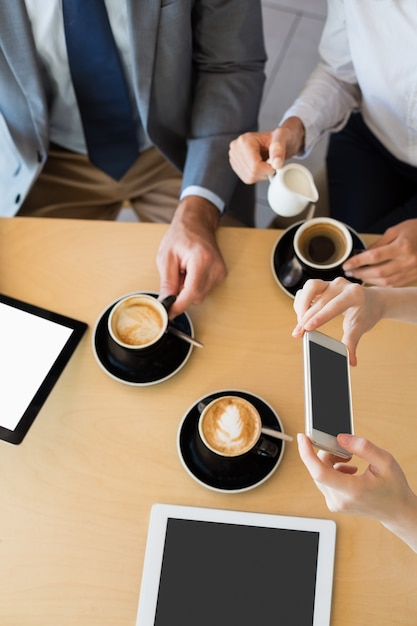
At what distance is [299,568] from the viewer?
0.85m

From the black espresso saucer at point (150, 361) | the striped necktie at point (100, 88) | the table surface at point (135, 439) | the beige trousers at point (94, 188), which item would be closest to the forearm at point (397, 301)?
the table surface at point (135, 439)

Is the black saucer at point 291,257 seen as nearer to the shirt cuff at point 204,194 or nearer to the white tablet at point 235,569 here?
→ the shirt cuff at point 204,194

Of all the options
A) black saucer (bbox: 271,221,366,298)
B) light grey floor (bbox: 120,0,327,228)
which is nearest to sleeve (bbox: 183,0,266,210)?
black saucer (bbox: 271,221,366,298)

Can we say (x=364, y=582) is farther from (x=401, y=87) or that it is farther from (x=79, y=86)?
(x=79, y=86)

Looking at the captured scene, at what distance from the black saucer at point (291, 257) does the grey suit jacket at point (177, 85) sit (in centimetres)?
23

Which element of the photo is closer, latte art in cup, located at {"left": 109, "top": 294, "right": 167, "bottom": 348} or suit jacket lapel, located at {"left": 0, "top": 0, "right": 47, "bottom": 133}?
latte art in cup, located at {"left": 109, "top": 294, "right": 167, "bottom": 348}

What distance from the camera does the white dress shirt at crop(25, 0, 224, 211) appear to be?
113cm

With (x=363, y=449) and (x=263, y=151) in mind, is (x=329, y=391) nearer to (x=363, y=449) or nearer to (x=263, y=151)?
(x=363, y=449)

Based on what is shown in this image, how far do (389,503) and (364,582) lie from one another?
0.65 feet

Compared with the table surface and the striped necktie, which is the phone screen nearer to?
the table surface

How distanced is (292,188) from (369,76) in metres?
0.36

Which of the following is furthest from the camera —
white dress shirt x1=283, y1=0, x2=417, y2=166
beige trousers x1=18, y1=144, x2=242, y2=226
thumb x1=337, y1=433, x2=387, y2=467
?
beige trousers x1=18, y1=144, x2=242, y2=226

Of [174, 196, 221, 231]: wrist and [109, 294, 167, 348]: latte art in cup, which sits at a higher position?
[174, 196, 221, 231]: wrist

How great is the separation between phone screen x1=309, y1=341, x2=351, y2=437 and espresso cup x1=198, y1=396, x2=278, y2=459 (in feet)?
0.48
